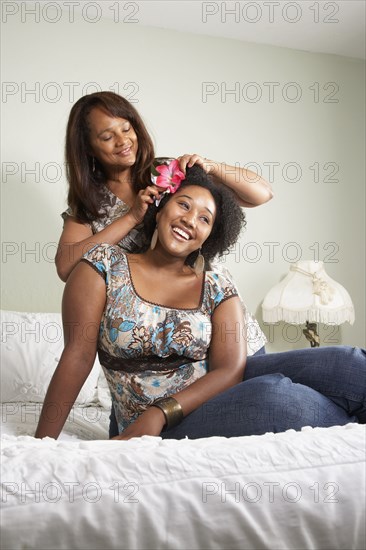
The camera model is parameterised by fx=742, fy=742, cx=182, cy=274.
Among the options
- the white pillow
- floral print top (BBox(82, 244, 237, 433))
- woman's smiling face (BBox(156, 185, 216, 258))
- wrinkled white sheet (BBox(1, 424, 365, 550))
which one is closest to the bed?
wrinkled white sheet (BBox(1, 424, 365, 550))

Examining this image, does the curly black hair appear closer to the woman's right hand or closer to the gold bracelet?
the woman's right hand

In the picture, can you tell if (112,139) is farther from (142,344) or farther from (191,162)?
(142,344)

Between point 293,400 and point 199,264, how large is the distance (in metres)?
0.59

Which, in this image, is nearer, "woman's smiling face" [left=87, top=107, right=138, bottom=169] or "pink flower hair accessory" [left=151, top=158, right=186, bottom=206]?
"pink flower hair accessory" [left=151, top=158, right=186, bottom=206]

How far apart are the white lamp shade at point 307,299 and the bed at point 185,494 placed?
235cm

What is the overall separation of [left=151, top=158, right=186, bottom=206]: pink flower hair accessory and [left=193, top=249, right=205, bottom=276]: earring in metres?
0.18

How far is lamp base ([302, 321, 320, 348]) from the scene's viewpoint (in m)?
3.51

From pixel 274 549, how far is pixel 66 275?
1.24 m

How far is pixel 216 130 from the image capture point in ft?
11.8

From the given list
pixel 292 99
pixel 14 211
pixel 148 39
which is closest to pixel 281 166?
pixel 292 99

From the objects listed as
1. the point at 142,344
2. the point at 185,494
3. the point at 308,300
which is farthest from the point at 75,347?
the point at 308,300

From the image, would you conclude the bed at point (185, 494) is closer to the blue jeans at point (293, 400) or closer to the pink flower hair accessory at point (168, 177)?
the blue jeans at point (293, 400)

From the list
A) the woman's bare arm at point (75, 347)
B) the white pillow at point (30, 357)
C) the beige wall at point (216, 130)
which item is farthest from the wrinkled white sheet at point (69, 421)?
the beige wall at point (216, 130)

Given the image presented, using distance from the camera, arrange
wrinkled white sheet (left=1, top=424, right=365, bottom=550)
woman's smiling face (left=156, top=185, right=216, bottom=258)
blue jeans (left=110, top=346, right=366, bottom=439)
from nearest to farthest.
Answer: wrinkled white sheet (left=1, top=424, right=365, bottom=550) → blue jeans (left=110, top=346, right=366, bottom=439) → woman's smiling face (left=156, top=185, right=216, bottom=258)
